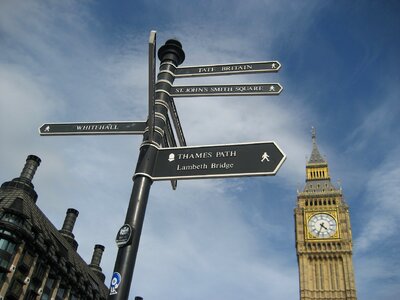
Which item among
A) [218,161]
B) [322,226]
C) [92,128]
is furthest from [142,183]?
[322,226]

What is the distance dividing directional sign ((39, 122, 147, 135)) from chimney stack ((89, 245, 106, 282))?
64.2 m

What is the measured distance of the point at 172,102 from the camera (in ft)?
23.8

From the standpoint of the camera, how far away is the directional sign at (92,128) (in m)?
6.90

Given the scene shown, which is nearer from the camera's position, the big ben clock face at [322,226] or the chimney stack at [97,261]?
the chimney stack at [97,261]

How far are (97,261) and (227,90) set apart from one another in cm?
6724

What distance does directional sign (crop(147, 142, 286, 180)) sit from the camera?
Result: 19.0 ft

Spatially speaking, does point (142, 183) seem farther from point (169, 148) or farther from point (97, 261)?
point (97, 261)

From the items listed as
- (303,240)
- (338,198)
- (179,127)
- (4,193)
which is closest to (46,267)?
(4,193)

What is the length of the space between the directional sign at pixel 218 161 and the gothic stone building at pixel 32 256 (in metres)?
34.4

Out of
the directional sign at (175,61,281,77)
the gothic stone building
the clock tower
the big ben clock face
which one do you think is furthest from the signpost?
the big ben clock face

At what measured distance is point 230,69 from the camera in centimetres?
752

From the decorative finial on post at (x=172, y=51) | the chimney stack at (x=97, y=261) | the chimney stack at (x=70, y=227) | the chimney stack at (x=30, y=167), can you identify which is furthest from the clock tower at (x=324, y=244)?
the decorative finial on post at (x=172, y=51)

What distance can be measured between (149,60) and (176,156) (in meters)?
1.62

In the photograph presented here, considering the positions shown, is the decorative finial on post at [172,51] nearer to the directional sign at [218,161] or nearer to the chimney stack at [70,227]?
the directional sign at [218,161]
